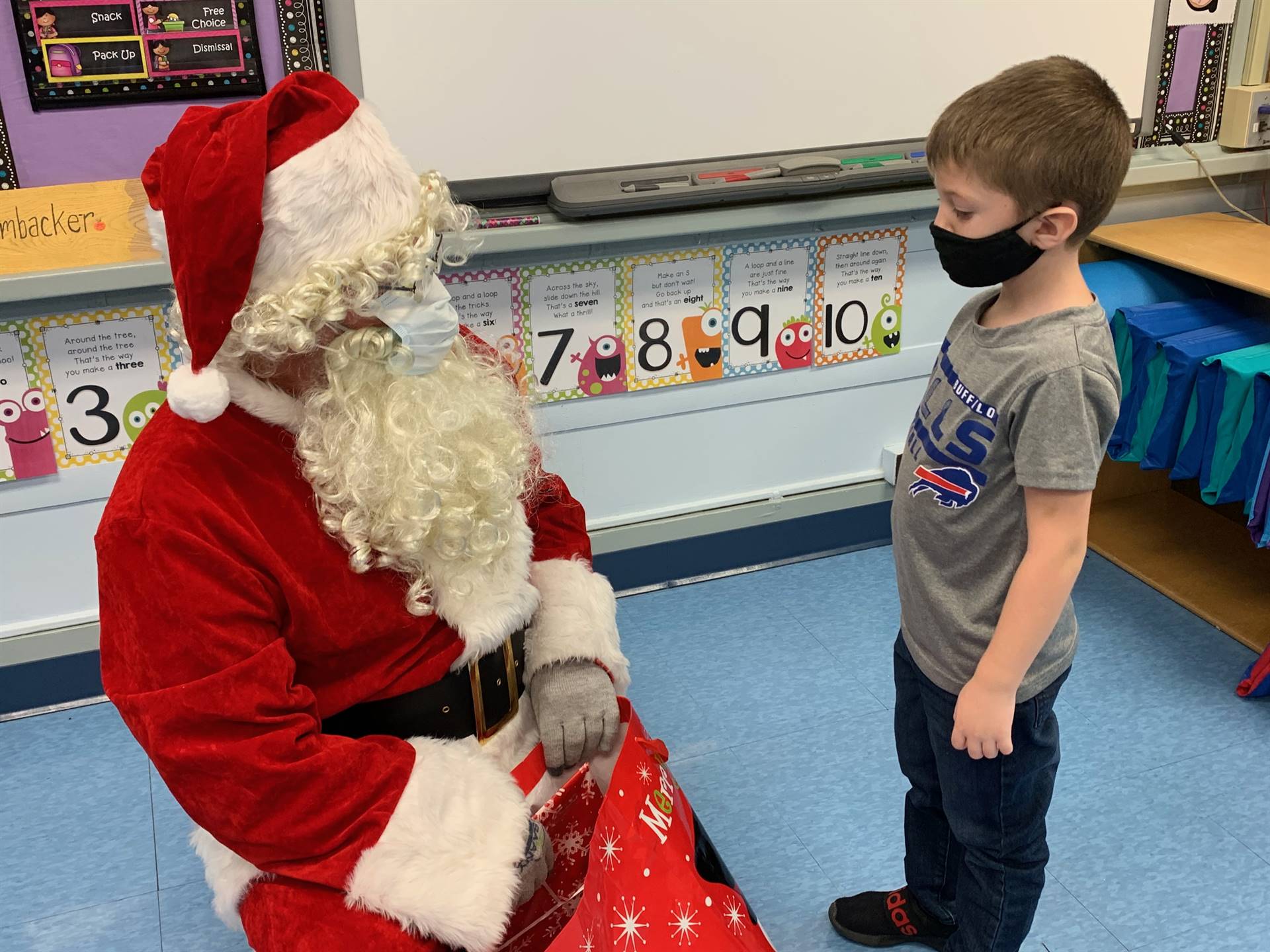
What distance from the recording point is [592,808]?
1266 millimetres

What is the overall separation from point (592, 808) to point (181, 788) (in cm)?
44

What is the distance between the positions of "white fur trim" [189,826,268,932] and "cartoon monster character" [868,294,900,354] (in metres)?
1.74

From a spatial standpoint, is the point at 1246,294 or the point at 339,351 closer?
the point at 339,351

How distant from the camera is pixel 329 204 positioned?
1.06m

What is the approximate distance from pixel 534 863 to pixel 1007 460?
0.65 metres

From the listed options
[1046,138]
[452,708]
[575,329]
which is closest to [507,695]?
[452,708]

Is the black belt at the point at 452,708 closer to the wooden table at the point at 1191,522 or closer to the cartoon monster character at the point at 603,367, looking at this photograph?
the cartoon monster character at the point at 603,367

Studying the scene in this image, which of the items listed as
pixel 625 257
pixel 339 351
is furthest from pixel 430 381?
pixel 625 257

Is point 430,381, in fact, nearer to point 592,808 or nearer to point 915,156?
point 592,808

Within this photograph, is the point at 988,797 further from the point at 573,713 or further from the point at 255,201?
the point at 255,201

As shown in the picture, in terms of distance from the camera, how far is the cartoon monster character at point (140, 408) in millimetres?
2020

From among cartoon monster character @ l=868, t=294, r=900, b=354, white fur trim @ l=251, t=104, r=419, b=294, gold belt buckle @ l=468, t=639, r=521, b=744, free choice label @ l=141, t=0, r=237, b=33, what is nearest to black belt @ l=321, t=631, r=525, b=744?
gold belt buckle @ l=468, t=639, r=521, b=744

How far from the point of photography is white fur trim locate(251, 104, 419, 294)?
1.04 meters

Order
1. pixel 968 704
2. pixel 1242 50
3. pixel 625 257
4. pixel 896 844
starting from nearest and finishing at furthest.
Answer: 1. pixel 968 704
2. pixel 896 844
3. pixel 625 257
4. pixel 1242 50
